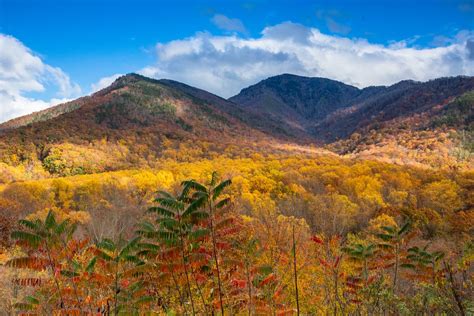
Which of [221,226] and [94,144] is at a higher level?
[94,144]

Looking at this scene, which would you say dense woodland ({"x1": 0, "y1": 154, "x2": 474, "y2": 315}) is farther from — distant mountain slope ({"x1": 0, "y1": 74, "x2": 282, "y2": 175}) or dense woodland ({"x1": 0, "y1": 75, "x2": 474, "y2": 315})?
distant mountain slope ({"x1": 0, "y1": 74, "x2": 282, "y2": 175})

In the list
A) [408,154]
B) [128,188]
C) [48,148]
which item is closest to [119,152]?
[48,148]

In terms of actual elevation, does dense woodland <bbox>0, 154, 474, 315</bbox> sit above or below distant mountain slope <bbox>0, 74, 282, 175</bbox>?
below

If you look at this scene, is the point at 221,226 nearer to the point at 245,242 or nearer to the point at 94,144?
the point at 245,242

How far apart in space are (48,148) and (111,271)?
136914 mm

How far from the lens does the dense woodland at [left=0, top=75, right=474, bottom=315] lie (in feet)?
54.7

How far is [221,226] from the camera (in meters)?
17.2

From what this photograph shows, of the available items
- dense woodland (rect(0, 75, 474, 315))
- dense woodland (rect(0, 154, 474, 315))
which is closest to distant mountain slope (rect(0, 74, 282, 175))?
dense woodland (rect(0, 75, 474, 315))

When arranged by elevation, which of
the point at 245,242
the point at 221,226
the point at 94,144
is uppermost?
the point at 94,144

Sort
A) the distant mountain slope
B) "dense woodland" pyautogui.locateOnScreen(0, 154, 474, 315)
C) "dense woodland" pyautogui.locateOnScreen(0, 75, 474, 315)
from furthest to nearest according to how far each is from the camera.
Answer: the distant mountain slope < "dense woodland" pyautogui.locateOnScreen(0, 75, 474, 315) < "dense woodland" pyautogui.locateOnScreen(0, 154, 474, 315)

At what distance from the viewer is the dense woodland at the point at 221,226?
54.7 ft

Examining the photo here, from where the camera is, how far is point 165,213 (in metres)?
16.3


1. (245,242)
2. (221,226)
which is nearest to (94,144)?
(245,242)

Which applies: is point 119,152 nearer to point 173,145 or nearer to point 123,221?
point 173,145
